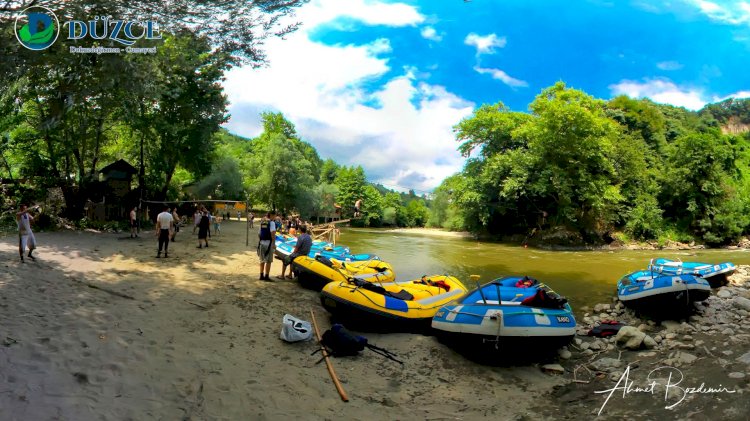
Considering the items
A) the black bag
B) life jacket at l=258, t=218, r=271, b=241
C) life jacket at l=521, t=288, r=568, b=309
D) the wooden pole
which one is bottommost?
the wooden pole

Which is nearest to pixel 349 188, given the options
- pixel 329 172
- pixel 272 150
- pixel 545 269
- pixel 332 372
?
pixel 329 172

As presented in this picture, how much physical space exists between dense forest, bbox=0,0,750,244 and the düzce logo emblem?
165 mm

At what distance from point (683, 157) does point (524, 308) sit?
105 ft

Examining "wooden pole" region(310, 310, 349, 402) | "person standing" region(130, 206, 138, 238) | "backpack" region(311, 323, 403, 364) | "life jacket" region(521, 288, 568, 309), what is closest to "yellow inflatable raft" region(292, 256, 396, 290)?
"wooden pole" region(310, 310, 349, 402)

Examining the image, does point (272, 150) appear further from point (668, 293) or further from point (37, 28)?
point (668, 293)

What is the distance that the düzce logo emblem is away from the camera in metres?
7.99

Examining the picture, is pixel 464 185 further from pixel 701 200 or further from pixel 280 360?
pixel 280 360

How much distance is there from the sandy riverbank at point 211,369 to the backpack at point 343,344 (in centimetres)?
16

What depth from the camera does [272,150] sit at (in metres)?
36.6

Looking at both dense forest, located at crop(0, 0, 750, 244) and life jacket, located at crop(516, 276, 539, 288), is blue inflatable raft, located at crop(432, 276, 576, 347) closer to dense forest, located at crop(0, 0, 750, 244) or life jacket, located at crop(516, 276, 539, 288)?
life jacket, located at crop(516, 276, 539, 288)

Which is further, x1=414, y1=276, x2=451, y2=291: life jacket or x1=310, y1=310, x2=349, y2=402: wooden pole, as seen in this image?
x1=414, y1=276, x2=451, y2=291: life jacket

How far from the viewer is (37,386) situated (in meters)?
3.81

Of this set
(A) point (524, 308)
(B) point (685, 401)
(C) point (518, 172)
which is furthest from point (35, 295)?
(C) point (518, 172)

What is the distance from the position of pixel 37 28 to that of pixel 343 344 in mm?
9429
